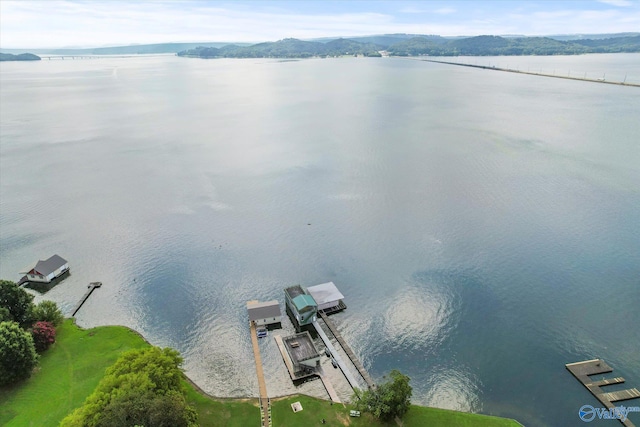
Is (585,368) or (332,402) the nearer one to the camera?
(332,402)

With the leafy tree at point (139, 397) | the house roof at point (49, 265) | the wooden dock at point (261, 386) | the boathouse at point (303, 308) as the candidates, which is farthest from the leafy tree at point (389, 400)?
the house roof at point (49, 265)

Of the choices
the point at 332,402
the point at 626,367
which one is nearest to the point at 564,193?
the point at 626,367

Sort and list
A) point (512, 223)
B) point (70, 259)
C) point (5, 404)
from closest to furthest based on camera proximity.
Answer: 1. point (5, 404)
2. point (70, 259)
3. point (512, 223)

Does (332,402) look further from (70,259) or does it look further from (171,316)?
(70,259)

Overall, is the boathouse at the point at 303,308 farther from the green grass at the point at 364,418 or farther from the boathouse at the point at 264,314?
the green grass at the point at 364,418

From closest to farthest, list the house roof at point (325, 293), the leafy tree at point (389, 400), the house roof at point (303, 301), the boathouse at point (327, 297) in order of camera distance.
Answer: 1. the leafy tree at point (389, 400)
2. the house roof at point (303, 301)
3. the boathouse at point (327, 297)
4. the house roof at point (325, 293)

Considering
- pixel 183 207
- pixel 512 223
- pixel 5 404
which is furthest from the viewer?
pixel 183 207

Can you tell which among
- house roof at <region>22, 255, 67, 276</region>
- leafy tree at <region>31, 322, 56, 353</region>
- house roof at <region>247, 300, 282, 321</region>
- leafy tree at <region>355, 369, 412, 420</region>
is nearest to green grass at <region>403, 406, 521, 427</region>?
leafy tree at <region>355, 369, 412, 420</region>

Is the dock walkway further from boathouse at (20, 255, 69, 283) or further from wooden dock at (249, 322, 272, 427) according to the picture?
boathouse at (20, 255, 69, 283)
